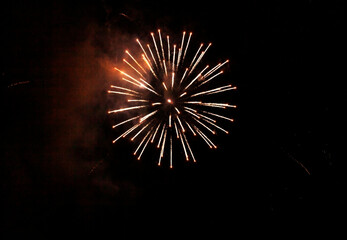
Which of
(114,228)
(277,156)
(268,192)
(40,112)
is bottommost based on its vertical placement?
(114,228)

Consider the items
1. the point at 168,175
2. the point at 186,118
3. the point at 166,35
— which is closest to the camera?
the point at 186,118

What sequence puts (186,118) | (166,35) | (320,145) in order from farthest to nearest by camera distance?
(320,145) < (166,35) < (186,118)

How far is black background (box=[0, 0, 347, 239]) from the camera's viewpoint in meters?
5.34

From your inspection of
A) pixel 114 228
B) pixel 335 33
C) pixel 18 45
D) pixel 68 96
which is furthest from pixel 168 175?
pixel 335 33

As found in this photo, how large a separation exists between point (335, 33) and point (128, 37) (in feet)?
11.7

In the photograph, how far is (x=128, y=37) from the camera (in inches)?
209

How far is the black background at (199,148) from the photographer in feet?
17.5

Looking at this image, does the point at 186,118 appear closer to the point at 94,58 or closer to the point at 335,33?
the point at 94,58

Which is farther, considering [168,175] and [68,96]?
[168,175]

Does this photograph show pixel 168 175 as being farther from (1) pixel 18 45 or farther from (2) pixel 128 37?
(1) pixel 18 45

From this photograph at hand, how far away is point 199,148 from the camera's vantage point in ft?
19.5

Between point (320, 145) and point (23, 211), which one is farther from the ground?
point (320, 145)

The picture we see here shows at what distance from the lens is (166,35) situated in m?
5.25

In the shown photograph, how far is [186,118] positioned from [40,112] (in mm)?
2653
